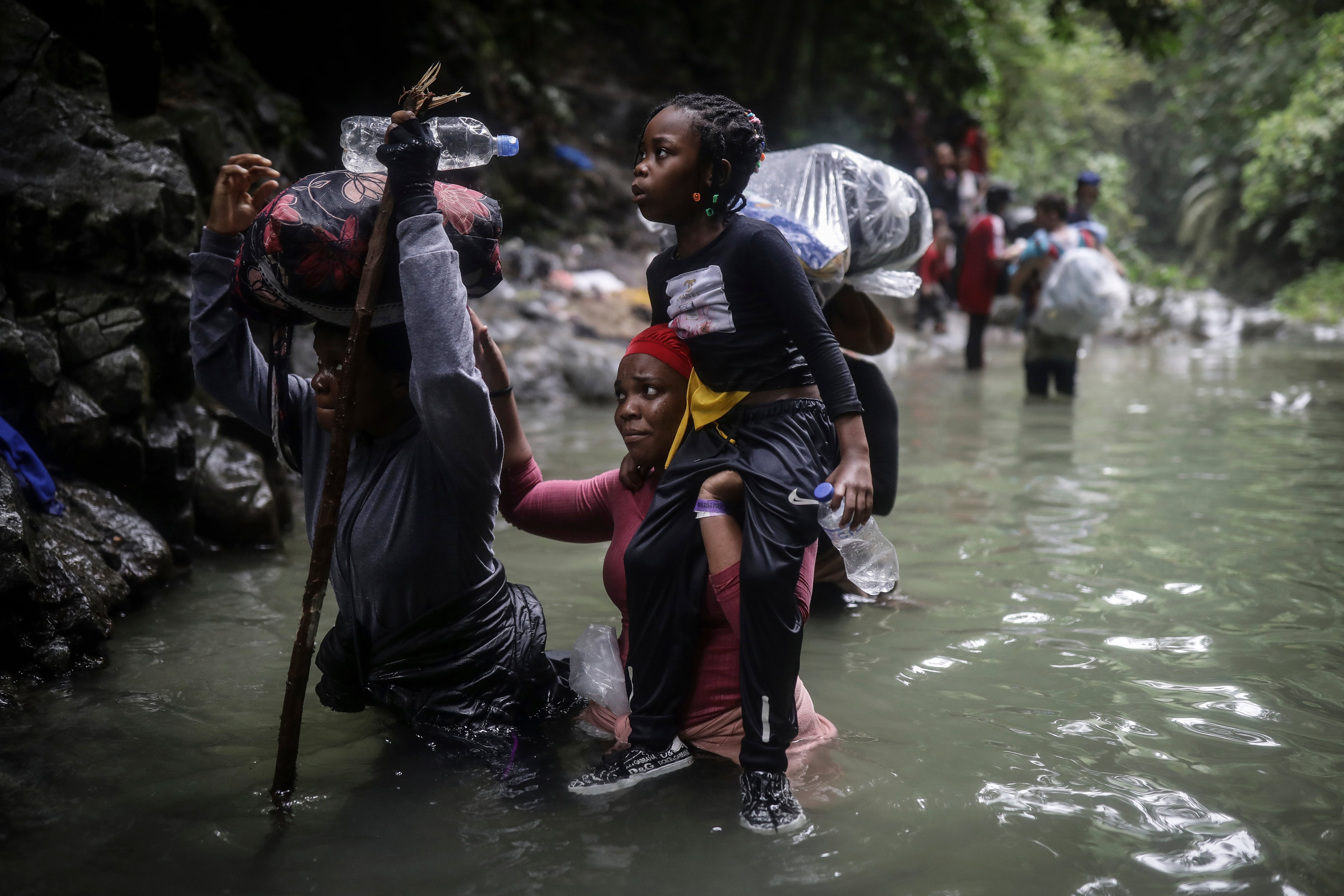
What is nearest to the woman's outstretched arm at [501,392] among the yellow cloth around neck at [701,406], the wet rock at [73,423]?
the yellow cloth around neck at [701,406]

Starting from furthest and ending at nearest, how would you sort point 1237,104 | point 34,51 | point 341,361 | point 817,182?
1. point 1237,104
2. point 34,51
3. point 817,182
4. point 341,361

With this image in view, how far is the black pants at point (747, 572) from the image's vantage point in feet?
7.87

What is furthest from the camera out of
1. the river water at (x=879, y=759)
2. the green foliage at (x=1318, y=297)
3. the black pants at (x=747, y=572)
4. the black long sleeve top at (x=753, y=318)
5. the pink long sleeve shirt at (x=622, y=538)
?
the green foliage at (x=1318, y=297)

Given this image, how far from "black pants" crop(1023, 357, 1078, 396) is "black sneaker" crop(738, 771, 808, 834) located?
758 centimetres

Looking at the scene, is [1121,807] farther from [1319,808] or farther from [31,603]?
[31,603]

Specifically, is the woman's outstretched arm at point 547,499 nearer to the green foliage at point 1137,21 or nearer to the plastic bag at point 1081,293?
the plastic bag at point 1081,293

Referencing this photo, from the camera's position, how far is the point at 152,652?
3.29 m

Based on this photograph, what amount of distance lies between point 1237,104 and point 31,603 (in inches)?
1062

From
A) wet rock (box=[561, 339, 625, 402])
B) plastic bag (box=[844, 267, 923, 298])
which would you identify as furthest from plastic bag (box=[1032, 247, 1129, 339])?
plastic bag (box=[844, 267, 923, 298])

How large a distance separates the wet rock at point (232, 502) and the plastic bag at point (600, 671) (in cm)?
215

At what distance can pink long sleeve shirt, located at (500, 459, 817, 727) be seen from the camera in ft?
8.57

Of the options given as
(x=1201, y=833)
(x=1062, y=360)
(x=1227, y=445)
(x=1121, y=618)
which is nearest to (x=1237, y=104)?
(x=1062, y=360)

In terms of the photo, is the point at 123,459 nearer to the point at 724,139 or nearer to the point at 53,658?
the point at 53,658

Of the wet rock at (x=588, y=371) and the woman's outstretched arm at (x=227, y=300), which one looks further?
the wet rock at (x=588, y=371)
